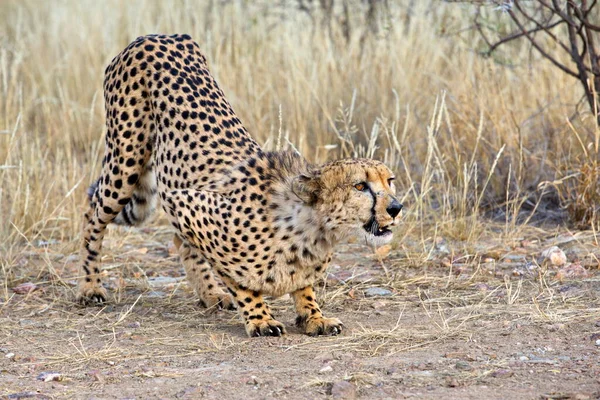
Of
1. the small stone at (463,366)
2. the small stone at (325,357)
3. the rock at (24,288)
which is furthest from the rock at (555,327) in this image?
the rock at (24,288)

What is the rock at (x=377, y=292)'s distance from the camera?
14.4 ft

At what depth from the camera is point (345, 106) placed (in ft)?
20.9

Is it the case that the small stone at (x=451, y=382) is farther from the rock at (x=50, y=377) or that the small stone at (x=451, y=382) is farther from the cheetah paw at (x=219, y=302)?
the cheetah paw at (x=219, y=302)

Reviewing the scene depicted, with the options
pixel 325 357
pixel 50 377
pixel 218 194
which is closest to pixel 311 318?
pixel 325 357

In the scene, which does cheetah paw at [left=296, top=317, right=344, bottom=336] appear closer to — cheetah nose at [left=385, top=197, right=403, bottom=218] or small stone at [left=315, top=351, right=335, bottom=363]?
small stone at [left=315, top=351, right=335, bottom=363]

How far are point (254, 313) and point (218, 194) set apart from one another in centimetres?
50

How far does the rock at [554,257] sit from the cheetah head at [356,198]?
1490 mm

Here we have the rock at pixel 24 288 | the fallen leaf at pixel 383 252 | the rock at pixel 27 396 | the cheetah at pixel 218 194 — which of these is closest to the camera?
the rock at pixel 27 396

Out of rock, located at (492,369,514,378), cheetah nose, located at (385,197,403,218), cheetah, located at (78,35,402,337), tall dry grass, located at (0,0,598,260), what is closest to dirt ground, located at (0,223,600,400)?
rock, located at (492,369,514,378)

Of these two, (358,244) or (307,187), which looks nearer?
(307,187)

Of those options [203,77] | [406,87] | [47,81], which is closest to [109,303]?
[203,77]

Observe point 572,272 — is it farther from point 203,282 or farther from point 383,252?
point 203,282

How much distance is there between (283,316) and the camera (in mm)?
4176

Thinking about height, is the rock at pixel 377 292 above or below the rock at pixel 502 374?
below
